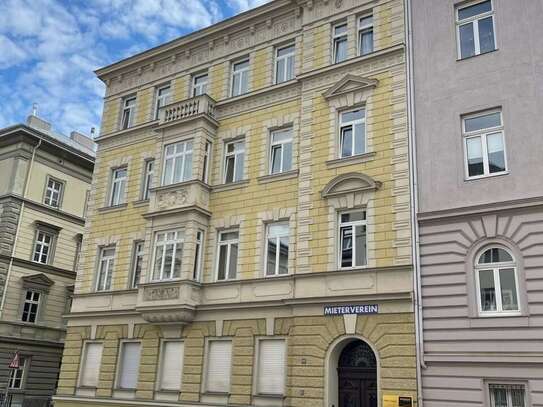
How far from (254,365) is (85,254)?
1002 cm

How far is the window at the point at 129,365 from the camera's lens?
20594mm

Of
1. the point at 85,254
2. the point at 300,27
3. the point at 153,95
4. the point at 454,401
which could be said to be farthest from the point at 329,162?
the point at 85,254

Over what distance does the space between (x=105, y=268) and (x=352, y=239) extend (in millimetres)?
11411

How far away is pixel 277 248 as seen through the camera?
19109 millimetres

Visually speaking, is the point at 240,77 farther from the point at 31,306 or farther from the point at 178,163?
the point at 31,306

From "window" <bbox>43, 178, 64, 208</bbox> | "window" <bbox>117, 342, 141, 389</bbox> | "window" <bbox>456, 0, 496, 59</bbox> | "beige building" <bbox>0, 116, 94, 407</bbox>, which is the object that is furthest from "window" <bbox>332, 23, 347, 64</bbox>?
"window" <bbox>43, 178, 64, 208</bbox>

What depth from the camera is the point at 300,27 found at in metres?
21.2

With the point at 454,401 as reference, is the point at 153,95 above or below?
above

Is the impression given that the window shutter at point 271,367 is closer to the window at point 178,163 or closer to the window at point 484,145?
the window at point 178,163

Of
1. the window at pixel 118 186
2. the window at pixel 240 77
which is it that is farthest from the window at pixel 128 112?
the window at pixel 240 77

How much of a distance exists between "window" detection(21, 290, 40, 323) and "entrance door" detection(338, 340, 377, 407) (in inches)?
847

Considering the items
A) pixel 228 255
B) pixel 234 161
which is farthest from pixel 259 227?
pixel 234 161

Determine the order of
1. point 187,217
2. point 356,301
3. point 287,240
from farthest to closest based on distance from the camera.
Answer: point 187,217
point 287,240
point 356,301

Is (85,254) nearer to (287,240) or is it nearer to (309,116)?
(287,240)
